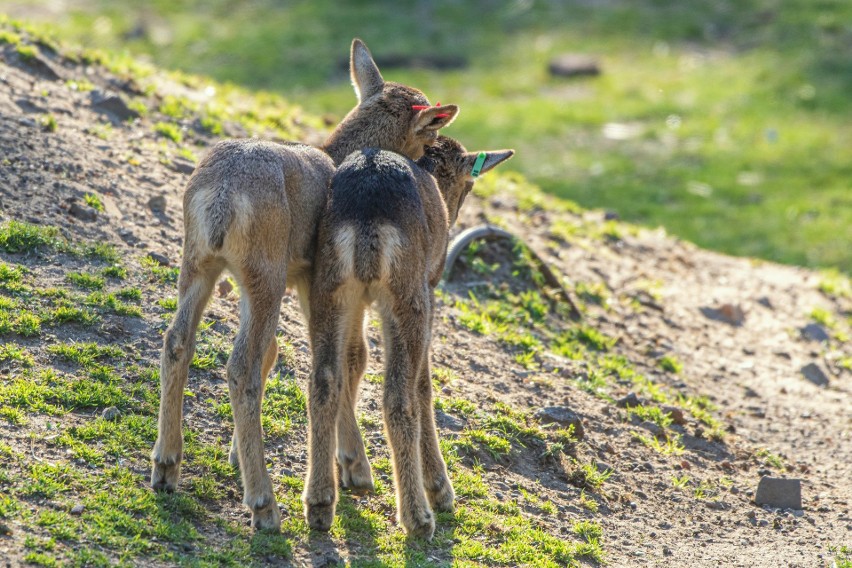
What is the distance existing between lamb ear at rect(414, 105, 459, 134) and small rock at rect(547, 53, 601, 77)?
46.6 ft

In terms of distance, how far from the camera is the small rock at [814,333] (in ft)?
37.0

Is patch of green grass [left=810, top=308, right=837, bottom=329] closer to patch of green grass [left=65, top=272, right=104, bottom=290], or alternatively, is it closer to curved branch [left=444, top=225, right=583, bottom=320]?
curved branch [left=444, top=225, right=583, bottom=320]

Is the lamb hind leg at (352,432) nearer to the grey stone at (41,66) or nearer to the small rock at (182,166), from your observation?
the small rock at (182,166)

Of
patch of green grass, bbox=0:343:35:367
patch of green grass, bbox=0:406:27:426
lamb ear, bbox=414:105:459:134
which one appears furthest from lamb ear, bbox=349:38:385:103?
patch of green grass, bbox=0:406:27:426

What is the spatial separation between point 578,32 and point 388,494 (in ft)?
59.2

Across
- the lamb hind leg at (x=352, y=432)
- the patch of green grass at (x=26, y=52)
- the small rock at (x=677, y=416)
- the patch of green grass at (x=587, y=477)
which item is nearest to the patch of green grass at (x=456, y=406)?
the patch of green grass at (x=587, y=477)

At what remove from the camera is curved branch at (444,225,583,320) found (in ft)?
32.4

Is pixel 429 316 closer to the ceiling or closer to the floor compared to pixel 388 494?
closer to the ceiling

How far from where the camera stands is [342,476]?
6.65 metres

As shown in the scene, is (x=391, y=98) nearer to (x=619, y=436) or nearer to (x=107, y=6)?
(x=619, y=436)

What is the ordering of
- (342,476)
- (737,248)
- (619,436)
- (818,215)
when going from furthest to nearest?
(818,215) → (737,248) → (619,436) → (342,476)

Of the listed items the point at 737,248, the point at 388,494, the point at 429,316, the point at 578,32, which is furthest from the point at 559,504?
the point at 578,32

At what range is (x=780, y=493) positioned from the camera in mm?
7930

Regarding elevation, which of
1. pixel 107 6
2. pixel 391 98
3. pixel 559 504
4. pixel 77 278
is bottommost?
pixel 559 504
